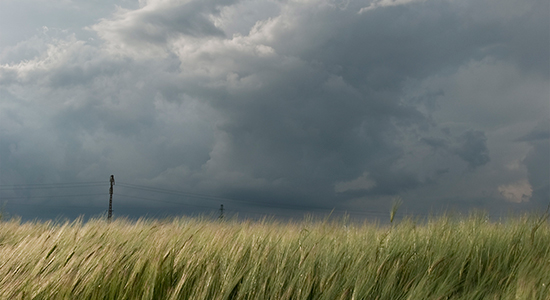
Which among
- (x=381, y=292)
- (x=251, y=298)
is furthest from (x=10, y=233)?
(x=381, y=292)

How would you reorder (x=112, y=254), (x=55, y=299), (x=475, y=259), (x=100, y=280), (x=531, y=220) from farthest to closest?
(x=531, y=220)
(x=475, y=259)
(x=112, y=254)
(x=100, y=280)
(x=55, y=299)

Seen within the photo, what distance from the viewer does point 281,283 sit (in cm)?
271

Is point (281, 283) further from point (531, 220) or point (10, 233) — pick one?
point (10, 233)

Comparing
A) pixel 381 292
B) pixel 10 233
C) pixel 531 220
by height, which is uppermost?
pixel 531 220

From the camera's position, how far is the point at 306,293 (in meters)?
2.53

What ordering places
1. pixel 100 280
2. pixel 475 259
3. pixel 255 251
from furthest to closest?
pixel 475 259 < pixel 255 251 < pixel 100 280

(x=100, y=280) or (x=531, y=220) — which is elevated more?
(x=531, y=220)

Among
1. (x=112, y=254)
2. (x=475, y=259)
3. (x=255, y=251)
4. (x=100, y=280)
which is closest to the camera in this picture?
(x=100, y=280)

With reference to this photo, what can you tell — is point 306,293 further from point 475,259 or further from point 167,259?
point 475,259

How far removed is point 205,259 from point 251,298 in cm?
76

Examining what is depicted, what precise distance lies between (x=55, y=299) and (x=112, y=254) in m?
0.69

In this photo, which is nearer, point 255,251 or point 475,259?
point 255,251

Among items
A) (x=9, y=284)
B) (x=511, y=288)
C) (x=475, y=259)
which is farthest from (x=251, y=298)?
(x=475, y=259)

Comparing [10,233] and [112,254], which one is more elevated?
[112,254]
